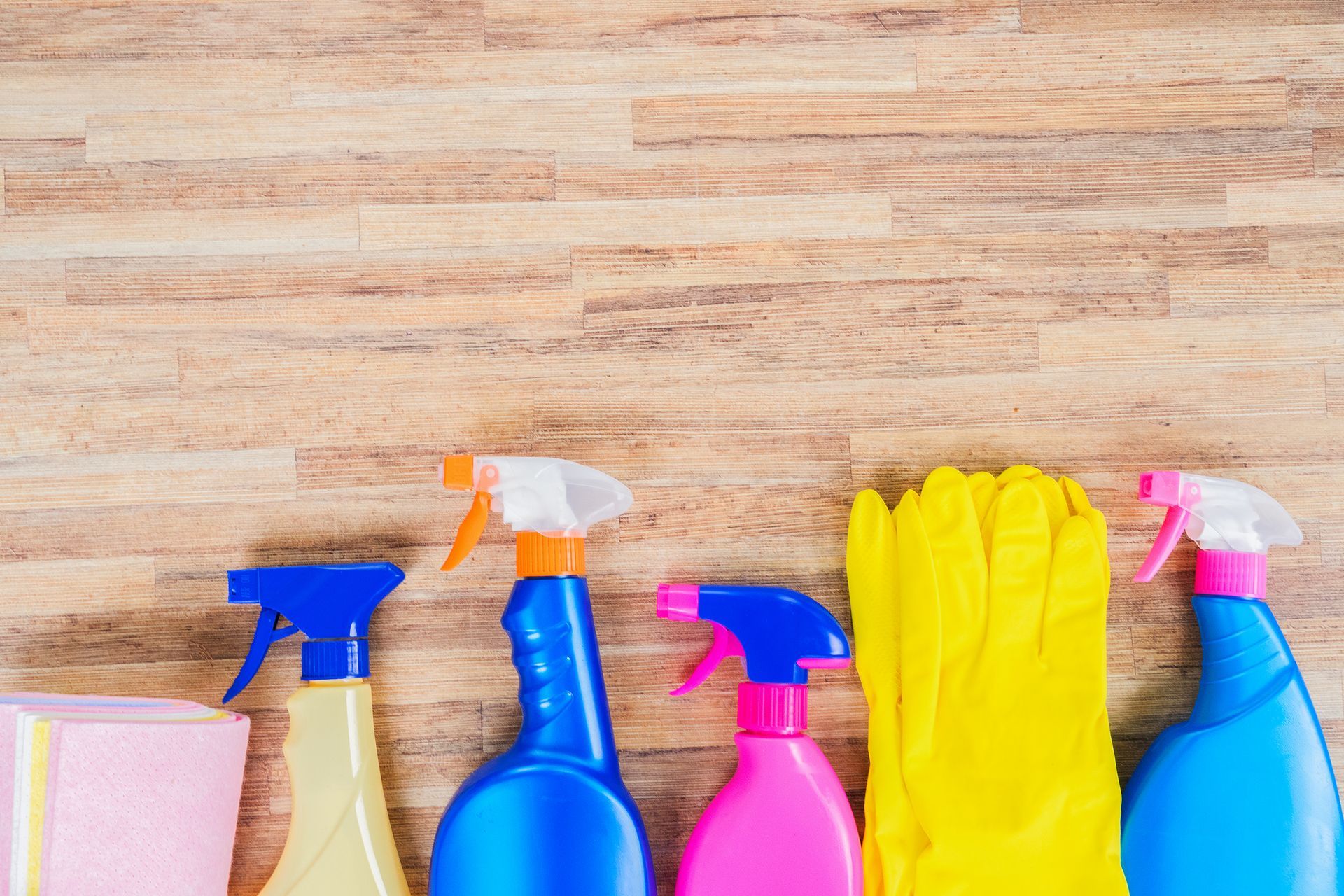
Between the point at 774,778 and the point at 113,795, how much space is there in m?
0.52

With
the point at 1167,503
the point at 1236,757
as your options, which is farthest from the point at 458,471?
the point at 1236,757

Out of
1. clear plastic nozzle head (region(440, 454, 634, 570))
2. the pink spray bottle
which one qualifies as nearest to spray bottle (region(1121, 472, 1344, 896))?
the pink spray bottle

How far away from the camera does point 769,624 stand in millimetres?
722

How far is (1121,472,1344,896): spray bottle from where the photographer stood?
73 centimetres

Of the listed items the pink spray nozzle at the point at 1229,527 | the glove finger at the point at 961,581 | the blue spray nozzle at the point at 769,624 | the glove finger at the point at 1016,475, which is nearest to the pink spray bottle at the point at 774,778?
the blue spray nozzle at the point at 769,624

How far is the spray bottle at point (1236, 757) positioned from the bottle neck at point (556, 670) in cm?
49

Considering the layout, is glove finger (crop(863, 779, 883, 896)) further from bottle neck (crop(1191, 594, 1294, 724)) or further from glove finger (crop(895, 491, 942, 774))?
bottle neck (crop(1191, 594, 1294, 724))

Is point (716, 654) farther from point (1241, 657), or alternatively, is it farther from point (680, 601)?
point (1241, 657)

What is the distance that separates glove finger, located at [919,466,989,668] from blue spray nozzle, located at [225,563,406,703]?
488mm

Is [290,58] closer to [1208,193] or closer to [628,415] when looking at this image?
[628,415]

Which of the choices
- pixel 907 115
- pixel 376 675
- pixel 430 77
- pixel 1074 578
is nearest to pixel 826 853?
pixel 1074 578

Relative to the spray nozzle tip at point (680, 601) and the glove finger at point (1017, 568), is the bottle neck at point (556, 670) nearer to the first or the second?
the spray nozzle tip at point (680, 601)

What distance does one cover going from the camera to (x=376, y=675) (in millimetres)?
778

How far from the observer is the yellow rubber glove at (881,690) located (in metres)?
0.74
